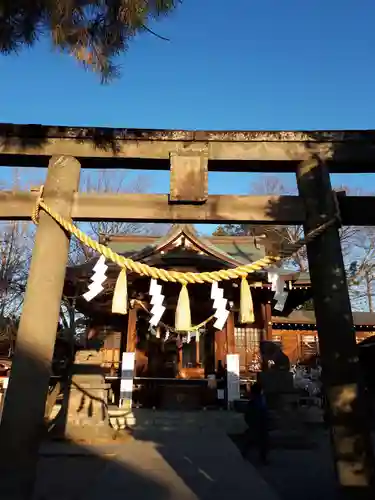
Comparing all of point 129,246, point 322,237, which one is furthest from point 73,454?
point 129,246

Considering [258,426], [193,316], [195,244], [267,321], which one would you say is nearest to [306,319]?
[267,321]

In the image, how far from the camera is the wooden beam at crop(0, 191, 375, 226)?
14.0ft

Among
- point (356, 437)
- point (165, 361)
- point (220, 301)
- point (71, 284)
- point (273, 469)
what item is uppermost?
point (71, 284)

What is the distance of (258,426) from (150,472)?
237 cm

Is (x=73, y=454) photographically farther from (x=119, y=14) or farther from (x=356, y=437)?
(x=119, y=14)

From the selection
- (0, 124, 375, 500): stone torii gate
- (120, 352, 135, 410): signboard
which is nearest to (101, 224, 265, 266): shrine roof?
(120, 352, 135, 410): signboard

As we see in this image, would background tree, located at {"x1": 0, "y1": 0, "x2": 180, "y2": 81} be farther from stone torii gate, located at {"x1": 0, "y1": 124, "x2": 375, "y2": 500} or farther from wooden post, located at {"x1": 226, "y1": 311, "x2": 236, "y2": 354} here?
wooden post, located at {"x1": 226, "y1": 311, "x2": 236, "y2": 354}

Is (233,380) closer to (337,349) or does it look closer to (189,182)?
(337,349)

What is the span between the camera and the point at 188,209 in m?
4.30

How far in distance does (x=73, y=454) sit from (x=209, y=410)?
18.3 feet

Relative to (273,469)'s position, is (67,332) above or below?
above

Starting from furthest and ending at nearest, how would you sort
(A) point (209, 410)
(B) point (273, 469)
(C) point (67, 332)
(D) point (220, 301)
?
(C) point (67, 332), (A) point (209, 410), (D) point (220, 301), (B) point (273, 469)

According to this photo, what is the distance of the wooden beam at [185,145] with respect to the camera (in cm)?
439

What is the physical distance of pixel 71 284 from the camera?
1469cm
